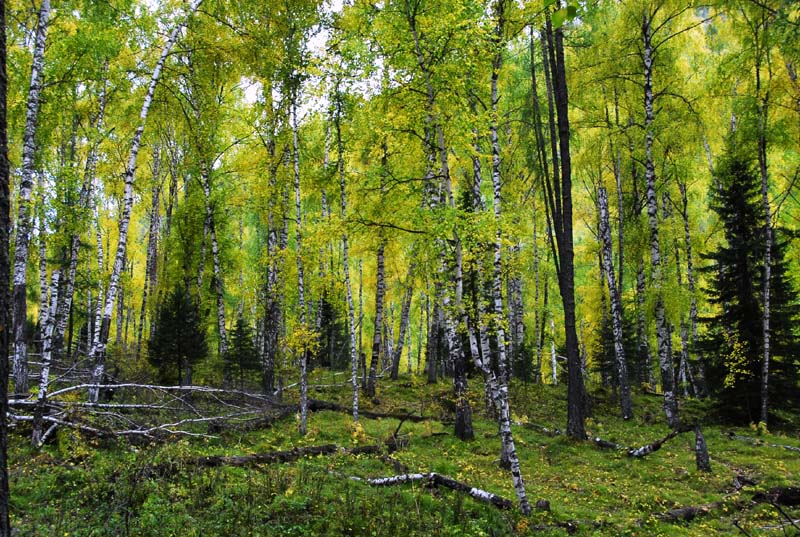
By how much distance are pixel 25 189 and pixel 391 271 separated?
16.0 meters

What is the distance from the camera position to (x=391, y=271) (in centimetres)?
2259

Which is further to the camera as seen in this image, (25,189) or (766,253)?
(766,253)

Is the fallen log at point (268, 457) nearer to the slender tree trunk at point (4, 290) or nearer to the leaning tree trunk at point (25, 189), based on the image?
the leaning tree trunk at point (25, 189)

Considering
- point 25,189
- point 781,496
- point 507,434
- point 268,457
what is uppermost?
point 25,189

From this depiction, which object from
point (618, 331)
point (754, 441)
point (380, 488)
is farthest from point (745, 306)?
point (380, 488)

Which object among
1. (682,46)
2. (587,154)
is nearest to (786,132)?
(682,46)

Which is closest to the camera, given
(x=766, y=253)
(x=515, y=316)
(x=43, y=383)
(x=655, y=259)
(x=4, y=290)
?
(x=4, y=290)

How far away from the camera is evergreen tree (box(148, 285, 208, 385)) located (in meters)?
15.5

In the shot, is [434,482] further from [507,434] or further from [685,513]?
[685,513]

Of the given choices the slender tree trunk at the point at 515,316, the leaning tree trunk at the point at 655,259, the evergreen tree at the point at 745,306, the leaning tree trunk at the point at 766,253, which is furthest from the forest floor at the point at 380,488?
the slender tree trunk at the point at 515,316

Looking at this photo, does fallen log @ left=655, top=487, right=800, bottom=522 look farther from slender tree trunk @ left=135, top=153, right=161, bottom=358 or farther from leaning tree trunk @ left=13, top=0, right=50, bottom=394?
slender tree trunk @ left=135, top=153, right=161, bottom=358

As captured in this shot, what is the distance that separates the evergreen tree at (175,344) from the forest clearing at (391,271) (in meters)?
0.10

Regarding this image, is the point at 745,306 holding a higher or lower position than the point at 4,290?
higher

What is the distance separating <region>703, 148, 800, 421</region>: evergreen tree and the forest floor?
8.05 feet
